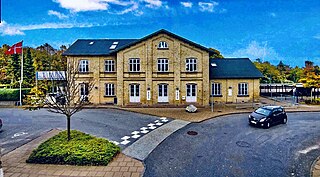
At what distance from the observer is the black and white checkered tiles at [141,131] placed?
1296 cm

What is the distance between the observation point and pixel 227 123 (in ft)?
57.5

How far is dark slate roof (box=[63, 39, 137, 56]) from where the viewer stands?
88.0 ft

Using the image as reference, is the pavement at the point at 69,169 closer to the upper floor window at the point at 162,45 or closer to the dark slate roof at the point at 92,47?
the upper floor window at the point at 162,45

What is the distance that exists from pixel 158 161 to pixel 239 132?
732cm

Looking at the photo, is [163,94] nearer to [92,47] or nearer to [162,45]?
[162,45]

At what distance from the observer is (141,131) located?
49.7 ft

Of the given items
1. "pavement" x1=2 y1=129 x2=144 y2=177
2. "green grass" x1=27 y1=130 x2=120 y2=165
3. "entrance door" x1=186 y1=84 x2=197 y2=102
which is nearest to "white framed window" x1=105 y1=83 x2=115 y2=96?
"entrance door" x1=186 y1=84 x2=197 y2=102

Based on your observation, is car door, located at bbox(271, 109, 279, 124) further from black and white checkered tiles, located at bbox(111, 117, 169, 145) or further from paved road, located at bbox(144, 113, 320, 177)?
black and white checkered tiles, located at bbox(111, 117, 169, 145)

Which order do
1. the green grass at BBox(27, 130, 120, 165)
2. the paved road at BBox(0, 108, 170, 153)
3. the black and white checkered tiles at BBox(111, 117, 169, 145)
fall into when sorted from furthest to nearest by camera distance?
the paved road at BBox(0, 108, 170, 153)
the black and white checkered tiles at BBox(111, 117, 169, 145)
the green grass at BBox(27, 130, 120, 165)

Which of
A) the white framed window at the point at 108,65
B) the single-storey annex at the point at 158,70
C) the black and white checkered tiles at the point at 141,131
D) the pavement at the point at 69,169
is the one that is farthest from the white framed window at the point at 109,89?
the pavement at the point at 69,169

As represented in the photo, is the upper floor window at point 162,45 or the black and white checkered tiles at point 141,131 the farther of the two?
the upper floor window at point 162,45

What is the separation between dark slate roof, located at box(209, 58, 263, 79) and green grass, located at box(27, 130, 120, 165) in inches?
768

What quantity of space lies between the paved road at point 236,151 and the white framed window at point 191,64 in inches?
394

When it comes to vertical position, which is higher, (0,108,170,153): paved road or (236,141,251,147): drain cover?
(0,108,170,153): paved road
